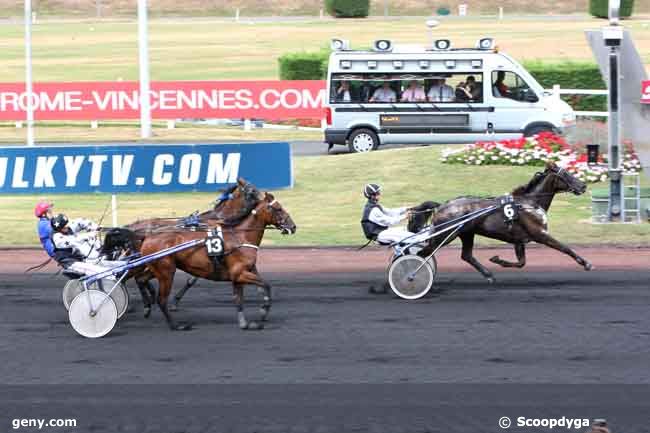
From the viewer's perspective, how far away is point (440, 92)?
1109 inches

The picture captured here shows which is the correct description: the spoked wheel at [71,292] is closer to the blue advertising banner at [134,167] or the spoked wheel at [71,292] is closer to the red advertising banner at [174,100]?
the blue advertising banner at [134,167]

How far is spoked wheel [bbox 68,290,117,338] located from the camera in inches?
502

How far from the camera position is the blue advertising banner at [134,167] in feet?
67.6

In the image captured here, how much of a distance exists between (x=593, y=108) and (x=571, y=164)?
526 inches

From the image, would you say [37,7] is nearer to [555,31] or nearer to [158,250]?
[555,31]

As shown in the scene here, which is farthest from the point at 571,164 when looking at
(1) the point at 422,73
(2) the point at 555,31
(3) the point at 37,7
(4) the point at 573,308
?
(3) the point at 37,7

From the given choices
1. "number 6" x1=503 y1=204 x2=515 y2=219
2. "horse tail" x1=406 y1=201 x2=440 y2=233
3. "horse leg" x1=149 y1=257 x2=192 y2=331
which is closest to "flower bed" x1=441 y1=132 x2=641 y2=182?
"number 6" x1=503 y1=204 x2=515 y2=219

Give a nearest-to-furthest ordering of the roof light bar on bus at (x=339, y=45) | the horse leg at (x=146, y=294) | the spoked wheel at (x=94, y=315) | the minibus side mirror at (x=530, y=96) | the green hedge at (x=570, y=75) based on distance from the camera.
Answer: the spoked wheel at (x=94, y=315) < the horse leg at (x=146, y=294) < the roof light bar on bus at (x=339, y=45) < the minibus side mirror at (x=530, y=96) < the green hedge at (x=570, y=75)

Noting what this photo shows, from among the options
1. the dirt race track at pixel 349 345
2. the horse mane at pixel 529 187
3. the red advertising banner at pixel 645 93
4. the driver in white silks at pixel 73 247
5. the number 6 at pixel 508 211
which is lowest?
the dirt race track at pixel 349 345

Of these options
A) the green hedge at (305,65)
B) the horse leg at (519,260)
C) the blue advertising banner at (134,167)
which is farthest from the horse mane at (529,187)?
the green hedge at (305,65)

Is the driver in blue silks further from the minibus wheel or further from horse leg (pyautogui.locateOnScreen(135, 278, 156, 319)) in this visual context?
the minibus wheel

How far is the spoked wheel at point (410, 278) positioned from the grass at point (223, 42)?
119 ft

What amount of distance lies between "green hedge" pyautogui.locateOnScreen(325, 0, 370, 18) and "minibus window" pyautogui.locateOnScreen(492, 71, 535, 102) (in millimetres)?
44055
